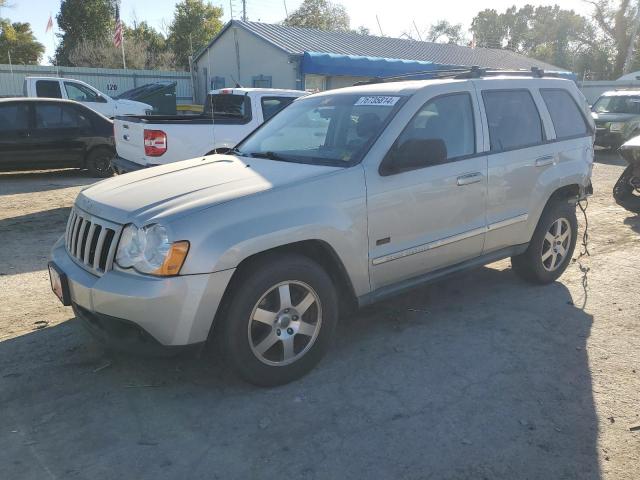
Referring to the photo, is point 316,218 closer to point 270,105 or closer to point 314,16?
point 270,105

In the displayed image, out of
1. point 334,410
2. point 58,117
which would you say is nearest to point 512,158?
point 334,410

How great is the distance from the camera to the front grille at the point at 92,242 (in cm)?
Answer: 319

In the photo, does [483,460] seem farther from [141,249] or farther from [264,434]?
[141,249]

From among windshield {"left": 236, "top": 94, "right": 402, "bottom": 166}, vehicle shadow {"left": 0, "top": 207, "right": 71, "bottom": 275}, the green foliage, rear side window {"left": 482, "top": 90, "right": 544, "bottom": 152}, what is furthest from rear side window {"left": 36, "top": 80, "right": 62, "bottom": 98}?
the green foliage

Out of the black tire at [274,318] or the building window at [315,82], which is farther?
the building window at [315,82]

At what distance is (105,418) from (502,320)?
9.87 ft

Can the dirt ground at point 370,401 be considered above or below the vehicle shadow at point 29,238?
below

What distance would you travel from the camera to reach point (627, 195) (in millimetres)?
8500

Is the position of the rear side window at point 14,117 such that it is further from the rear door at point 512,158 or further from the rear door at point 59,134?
the rear door at point 512,158

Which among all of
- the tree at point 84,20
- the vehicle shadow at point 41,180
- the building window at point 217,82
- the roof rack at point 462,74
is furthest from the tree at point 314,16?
the roof rack at point 462,74

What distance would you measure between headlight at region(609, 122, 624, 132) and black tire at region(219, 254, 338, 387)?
50.8ft

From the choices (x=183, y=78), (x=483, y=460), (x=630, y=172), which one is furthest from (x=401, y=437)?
(x=183, y=78)

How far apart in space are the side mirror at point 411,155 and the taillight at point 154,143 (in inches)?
190

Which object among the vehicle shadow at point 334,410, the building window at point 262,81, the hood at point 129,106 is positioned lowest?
the vehicle shadow at point 334,410
